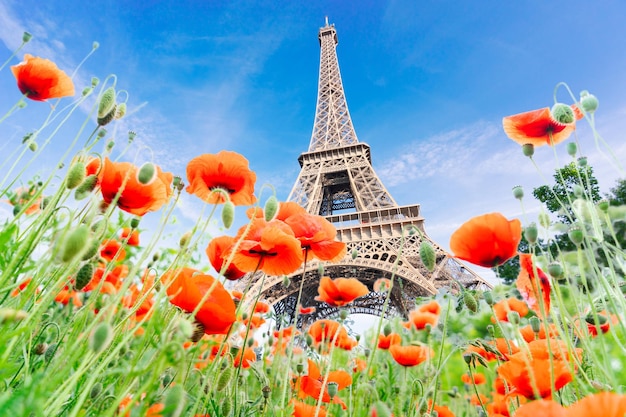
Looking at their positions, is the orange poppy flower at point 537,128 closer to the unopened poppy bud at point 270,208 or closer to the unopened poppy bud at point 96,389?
the unopened poppy bud at point 270,208

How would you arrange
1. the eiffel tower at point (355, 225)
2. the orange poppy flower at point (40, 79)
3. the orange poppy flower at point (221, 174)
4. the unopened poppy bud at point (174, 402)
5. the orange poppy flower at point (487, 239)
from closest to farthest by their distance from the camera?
the unopened poppy bud at point (174, 402) → the orange poppy flower at point (487, 239) → the orange poppy flower at point (221, 174) → the orange poppy flower at point (40, 79) → the eiffel tower at point (355, 225)

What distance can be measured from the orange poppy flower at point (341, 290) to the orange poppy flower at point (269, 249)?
0.56 m

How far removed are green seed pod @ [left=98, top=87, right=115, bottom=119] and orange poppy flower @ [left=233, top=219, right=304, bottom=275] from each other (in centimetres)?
50

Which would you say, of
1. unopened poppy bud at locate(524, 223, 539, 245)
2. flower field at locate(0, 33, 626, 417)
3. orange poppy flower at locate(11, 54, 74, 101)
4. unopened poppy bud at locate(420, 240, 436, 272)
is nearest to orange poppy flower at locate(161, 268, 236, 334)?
flower field at locate(0, 33, 626, 417)

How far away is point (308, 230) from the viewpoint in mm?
Answer: 1252

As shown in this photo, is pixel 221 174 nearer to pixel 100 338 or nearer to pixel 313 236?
pixel 313 236

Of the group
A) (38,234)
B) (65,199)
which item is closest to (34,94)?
(65,199)

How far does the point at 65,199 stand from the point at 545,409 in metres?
1.30

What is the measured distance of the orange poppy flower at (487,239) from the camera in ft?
3.43

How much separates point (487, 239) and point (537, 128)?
531mm

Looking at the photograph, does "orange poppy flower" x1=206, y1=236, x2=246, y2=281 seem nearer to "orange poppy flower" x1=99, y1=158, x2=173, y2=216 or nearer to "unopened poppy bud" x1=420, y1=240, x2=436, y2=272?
"orange poppy flower" x1=99, y1=158, x2=173, y2=216

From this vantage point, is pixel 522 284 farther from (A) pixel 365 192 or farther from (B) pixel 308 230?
(A) pixel 365 192

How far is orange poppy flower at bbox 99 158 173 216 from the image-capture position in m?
1.06

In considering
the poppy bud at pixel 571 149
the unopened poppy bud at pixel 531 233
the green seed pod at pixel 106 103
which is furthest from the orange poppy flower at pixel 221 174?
the poppy bud at pixel 571 149
